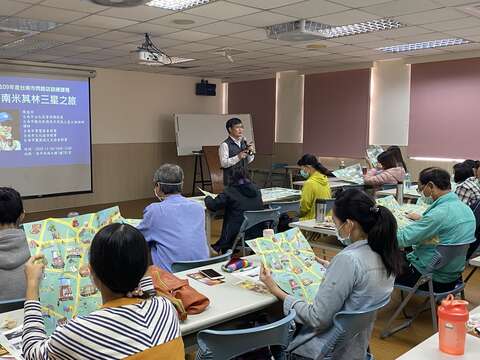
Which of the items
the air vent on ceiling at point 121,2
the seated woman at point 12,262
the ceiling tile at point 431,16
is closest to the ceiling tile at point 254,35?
the ceiling tile at point 431,16

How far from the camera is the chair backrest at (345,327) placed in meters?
1.81

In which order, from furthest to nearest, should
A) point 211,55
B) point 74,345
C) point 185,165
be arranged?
A: point 185,165
point 211,55
point 74,345

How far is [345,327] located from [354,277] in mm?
199

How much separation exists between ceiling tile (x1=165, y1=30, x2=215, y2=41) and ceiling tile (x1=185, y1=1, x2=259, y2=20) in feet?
2.78

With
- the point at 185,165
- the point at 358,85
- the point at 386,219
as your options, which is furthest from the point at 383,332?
the point at 185,165

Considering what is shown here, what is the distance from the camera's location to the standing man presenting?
523 centimetres

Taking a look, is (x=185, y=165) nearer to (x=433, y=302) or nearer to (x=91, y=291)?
(x=433, y=302)

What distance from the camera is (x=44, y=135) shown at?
7.68 meters

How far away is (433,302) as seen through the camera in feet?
10.3

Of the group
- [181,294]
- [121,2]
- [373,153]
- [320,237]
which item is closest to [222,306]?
[181,294]

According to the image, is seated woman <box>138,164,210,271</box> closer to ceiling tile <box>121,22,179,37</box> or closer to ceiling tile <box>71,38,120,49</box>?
ceiling tile <box>121,22,179,37</box>

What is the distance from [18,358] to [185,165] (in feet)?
28.7

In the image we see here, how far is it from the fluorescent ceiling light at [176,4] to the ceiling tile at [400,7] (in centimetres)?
165

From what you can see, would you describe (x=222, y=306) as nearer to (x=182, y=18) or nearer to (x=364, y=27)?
(x=182, y=18)
